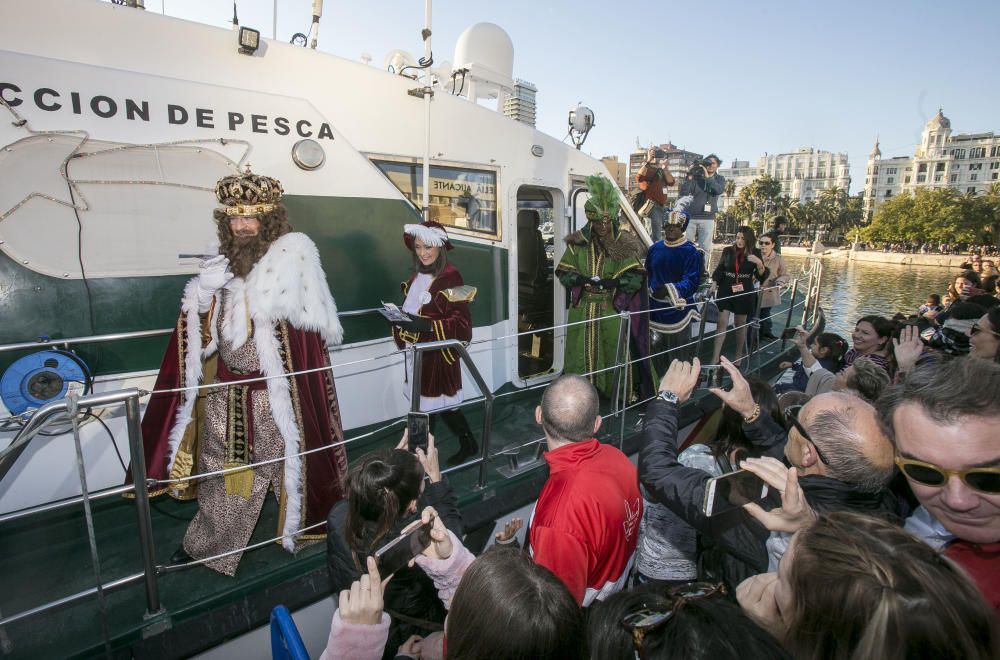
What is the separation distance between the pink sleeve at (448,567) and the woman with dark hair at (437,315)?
5.04ft

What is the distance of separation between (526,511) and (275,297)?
184 centimetres

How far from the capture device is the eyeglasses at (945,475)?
1.29 m

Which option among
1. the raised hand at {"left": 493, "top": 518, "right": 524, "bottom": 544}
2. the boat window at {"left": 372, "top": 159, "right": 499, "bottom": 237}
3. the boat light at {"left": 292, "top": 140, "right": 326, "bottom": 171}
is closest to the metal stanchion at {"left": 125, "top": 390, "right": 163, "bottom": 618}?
the raised hand at {"left": 493, "top": 518, "right": 524, "bottom": 544}

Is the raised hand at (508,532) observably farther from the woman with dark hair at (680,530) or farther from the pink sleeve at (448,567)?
the woman with dark hair at (680,530)

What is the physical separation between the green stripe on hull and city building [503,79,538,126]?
6.17 feet

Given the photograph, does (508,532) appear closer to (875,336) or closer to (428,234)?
(428,234)

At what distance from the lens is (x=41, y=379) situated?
235 cm

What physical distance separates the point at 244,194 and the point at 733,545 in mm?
2461

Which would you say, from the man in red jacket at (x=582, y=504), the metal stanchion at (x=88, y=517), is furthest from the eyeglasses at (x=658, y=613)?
the metal stanchion at (x=88, y=517)

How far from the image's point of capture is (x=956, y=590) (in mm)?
889

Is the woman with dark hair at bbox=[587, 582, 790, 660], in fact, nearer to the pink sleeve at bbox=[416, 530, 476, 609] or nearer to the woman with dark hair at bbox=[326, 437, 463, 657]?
the pink sleeve at bbox=[416, 530, 476, 609]

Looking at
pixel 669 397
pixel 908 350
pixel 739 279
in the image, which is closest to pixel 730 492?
pixel 669 397

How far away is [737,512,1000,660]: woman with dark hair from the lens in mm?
855

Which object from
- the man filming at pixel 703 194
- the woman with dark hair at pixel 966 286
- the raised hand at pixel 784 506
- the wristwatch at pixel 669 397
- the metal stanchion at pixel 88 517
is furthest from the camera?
the man filming at pixel 703 194
